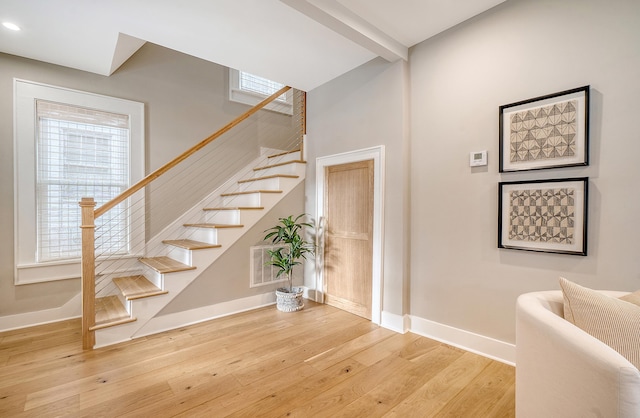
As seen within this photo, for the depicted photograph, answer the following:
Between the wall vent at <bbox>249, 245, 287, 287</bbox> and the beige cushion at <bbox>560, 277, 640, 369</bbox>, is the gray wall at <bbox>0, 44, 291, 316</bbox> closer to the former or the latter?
the wall vent at <bbox>249, 245, 287, 287</bbox>

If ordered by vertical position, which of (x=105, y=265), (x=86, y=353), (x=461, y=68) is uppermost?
(x=461, y=68)

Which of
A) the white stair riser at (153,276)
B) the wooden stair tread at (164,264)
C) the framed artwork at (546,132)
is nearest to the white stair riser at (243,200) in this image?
the wooden stair tread at (164,264)

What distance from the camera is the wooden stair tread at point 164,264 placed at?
2816mm

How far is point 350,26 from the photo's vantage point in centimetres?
235

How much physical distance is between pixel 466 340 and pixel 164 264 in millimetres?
3006

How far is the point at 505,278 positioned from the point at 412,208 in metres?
0.97

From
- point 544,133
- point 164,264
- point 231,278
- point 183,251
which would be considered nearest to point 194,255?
point 183,251

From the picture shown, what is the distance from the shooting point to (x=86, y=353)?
2.35m

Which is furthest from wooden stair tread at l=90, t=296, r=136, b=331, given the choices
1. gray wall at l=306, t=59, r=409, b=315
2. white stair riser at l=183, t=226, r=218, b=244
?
gray wall at l=306, t=59, r=409, b=315

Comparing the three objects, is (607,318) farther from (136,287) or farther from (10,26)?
(10,26)

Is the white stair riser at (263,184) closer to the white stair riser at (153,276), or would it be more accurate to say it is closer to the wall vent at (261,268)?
the wall vent at (261,268)

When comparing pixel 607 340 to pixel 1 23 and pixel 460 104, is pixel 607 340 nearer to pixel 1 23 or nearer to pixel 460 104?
pixel 460 104

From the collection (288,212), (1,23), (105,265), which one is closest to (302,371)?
(288,212)

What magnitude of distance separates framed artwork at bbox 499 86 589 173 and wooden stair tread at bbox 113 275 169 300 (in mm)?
3214
